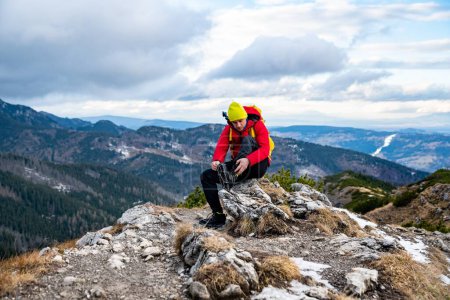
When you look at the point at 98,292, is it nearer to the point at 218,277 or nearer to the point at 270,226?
the point at 218,277

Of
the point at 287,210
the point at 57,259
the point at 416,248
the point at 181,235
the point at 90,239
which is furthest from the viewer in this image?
the point at 416,248

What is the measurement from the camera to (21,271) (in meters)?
9.25

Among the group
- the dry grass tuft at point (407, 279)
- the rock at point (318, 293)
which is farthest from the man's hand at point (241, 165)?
the rock at point (318, 293)

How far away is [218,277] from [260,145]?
7377 millimetres

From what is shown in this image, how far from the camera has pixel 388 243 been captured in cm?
1284

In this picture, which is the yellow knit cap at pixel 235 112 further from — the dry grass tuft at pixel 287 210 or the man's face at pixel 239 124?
the dry grass tuft at pixel 287 210

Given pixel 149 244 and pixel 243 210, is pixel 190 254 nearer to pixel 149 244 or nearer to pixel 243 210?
pixel 149 244

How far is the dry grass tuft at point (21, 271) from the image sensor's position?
26.5 feet

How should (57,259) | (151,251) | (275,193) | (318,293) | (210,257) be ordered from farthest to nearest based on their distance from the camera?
(275,193) < (151,251) < (57,259) < (210,257) < (318,293)

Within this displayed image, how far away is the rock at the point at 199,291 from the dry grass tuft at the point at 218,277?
0.43 ft

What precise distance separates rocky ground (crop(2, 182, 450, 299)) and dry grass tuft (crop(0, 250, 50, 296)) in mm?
181

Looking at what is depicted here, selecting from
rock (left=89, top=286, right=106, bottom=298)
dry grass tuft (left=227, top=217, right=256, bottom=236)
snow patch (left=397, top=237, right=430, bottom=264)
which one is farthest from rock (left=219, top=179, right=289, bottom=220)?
rock (left=89, top=286, right=106, bottom=298)

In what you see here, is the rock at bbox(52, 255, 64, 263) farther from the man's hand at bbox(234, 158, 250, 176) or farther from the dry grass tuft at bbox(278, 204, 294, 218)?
the dry grass tuft at bbox(278, 204, 294, 218)

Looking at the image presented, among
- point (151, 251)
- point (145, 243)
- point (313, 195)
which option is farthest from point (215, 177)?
point (313, 195)
